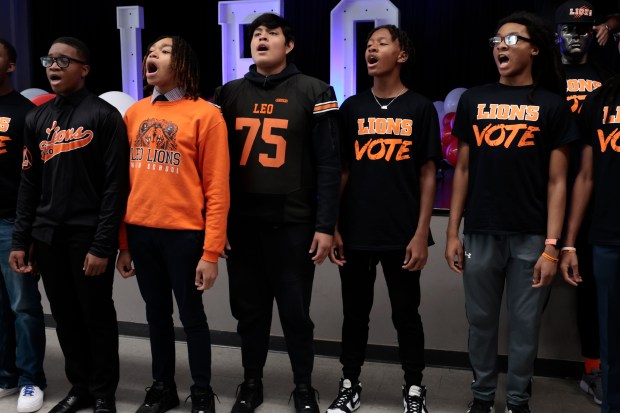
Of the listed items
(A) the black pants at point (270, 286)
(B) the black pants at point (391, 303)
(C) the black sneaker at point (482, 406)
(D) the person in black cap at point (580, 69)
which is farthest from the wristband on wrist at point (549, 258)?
(A) the black pants at point (270, 286)

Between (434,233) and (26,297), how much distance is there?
193 centimetres

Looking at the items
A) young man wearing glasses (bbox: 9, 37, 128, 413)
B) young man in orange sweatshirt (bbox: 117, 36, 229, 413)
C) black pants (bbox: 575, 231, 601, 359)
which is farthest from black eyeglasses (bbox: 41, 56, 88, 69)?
black pants (bbox: 575, 231, 601, 359)

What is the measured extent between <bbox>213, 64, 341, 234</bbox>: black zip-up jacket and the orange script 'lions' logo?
0.26m

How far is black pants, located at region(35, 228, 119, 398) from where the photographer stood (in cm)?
277

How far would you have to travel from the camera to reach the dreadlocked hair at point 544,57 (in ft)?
8.57

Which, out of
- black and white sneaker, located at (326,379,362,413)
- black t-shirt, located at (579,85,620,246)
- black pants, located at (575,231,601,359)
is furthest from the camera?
black pants, located at (575,231,601,359)

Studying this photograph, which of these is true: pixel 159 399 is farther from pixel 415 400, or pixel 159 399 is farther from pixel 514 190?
pixel 514 190

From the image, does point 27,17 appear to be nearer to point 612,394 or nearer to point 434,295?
point 434,295

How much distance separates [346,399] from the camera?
9.57 feet

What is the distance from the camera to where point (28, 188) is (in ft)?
9.36

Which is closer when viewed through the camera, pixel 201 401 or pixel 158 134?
→ pixel 158 134

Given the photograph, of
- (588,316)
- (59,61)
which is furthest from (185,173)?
(588,316)

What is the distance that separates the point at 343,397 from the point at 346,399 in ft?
0.05

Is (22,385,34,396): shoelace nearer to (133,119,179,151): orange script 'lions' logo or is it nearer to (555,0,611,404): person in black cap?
(133,119,179,151): orange script 'lions' logo
